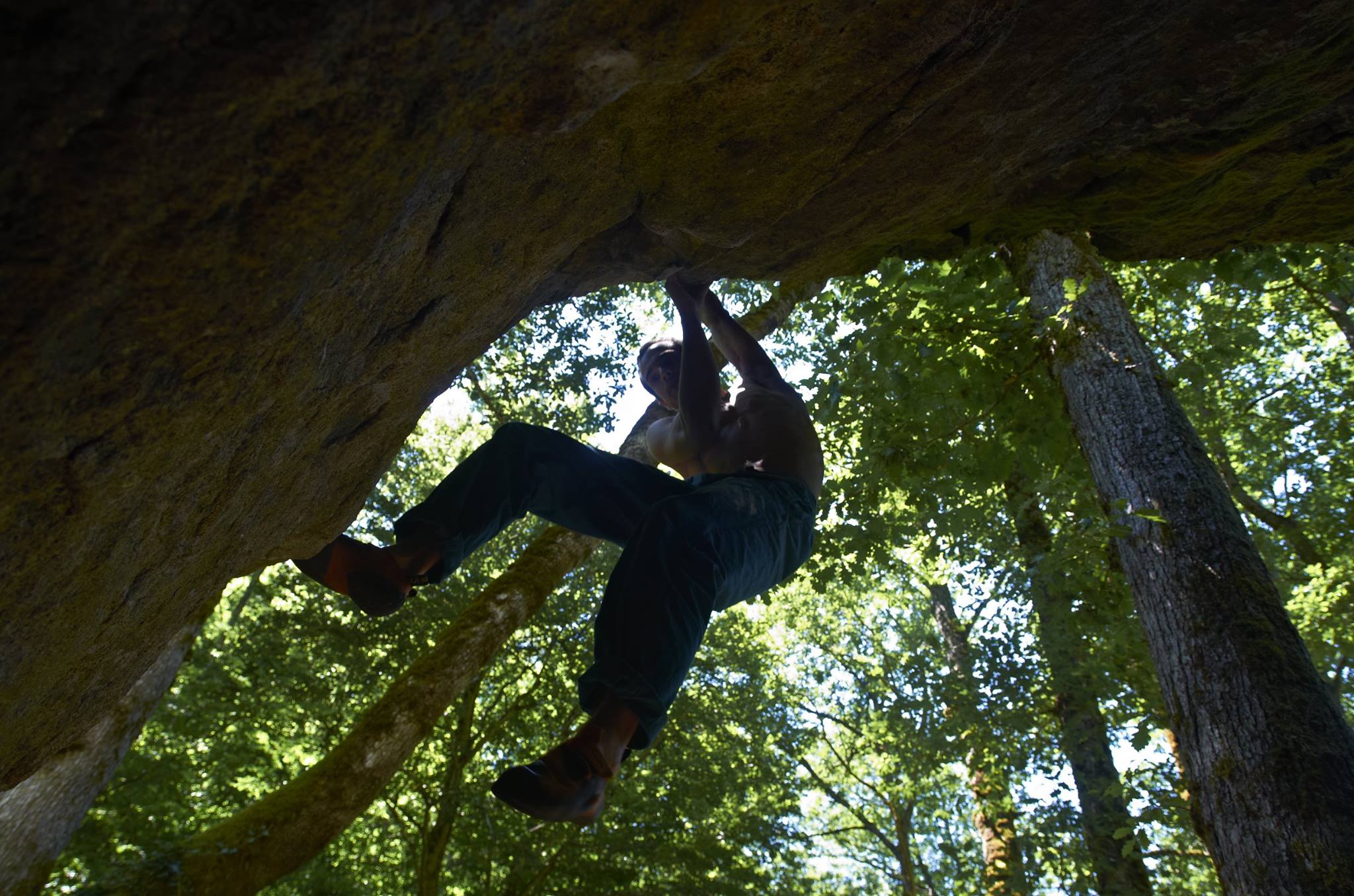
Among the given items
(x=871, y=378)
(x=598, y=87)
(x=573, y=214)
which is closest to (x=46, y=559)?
(x=598, y=87)

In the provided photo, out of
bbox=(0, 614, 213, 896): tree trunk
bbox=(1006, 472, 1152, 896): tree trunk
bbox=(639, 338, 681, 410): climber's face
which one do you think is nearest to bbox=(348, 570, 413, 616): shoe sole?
bbox=(639, 338, 681, 410): climber's face

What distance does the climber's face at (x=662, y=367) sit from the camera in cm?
385

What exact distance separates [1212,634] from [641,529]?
313 centimetres

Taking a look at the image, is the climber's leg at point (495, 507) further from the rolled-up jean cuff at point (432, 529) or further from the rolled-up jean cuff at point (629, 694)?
the rolled-up jean cuff at point (629, 694)

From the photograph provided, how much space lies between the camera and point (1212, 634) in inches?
160

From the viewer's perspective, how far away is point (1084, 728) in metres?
8.24

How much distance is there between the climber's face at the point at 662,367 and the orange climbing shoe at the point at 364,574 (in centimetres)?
141

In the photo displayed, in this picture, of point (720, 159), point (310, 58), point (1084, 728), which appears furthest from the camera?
point (1084, 728)

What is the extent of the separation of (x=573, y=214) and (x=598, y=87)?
871 millimetres

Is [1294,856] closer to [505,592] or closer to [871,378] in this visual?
[871,378]

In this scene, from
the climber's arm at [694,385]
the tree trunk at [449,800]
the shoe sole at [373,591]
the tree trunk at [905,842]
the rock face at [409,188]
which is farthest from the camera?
the tree trunk at [905,842]

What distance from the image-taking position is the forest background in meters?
5.75

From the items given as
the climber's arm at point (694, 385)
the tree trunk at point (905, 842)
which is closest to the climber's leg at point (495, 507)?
the climber's arm at point (694, 385)

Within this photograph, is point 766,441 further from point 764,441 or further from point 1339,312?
point 1339,312
